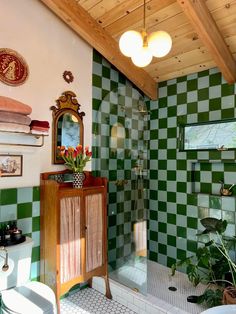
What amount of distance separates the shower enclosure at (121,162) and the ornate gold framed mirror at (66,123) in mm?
216

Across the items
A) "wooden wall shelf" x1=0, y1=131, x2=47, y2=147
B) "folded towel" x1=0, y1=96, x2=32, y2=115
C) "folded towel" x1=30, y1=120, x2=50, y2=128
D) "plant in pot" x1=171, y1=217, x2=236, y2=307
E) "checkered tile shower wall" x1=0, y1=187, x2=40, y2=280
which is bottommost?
"plant in pot" x1=171, y1=217, x2=236, y2=307

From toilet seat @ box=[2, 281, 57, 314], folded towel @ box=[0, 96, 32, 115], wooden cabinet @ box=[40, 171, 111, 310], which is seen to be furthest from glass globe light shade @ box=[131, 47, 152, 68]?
toilet seat @ box=[2, 281, 57, 314]

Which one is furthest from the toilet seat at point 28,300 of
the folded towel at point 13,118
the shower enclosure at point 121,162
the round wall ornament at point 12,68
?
the round wall ornament at point 12,68

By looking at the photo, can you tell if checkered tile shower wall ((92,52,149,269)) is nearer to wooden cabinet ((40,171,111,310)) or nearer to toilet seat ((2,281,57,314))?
wooden cabinet ((40,171,111,310))

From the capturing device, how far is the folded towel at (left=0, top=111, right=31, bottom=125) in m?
1.55

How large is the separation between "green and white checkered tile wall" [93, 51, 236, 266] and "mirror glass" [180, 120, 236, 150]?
0.06 m

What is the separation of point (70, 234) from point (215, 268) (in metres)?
1.32

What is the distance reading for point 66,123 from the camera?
2174mm

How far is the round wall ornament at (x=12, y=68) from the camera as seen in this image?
178 centimetres

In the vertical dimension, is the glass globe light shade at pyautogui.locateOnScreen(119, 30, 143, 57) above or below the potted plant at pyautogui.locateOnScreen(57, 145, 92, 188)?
above

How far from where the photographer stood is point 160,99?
281 centimetres

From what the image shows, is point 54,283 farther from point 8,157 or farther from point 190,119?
point 190,119

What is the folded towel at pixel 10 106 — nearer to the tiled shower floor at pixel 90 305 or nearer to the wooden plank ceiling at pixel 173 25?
the wooden plank ceiling at pixel 173 25

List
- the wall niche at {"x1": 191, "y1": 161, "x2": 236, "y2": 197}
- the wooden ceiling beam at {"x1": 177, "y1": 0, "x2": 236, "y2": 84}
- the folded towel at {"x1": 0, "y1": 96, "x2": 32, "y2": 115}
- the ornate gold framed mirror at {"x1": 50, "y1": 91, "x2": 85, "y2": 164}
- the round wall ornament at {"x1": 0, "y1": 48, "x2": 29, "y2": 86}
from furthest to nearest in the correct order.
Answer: the wall niche at {"x1": 191, "y1": 161, "x2": 236, "y2": 197}
the ornate gold framed mirror at {"x1": 50, "y1": 91, "x2": 85, "y2": 164}
the round wall ornament at {"x1": 0, "y1": 48, "x2": 29, "y2": 86}
the wooden ceiling beam at {"x1": 177, "y1": 0, "x2": 236, "y2": 84}
the folded towel at {"x1": 0, "y1": 96, "x2": 32, "y2": 115}
